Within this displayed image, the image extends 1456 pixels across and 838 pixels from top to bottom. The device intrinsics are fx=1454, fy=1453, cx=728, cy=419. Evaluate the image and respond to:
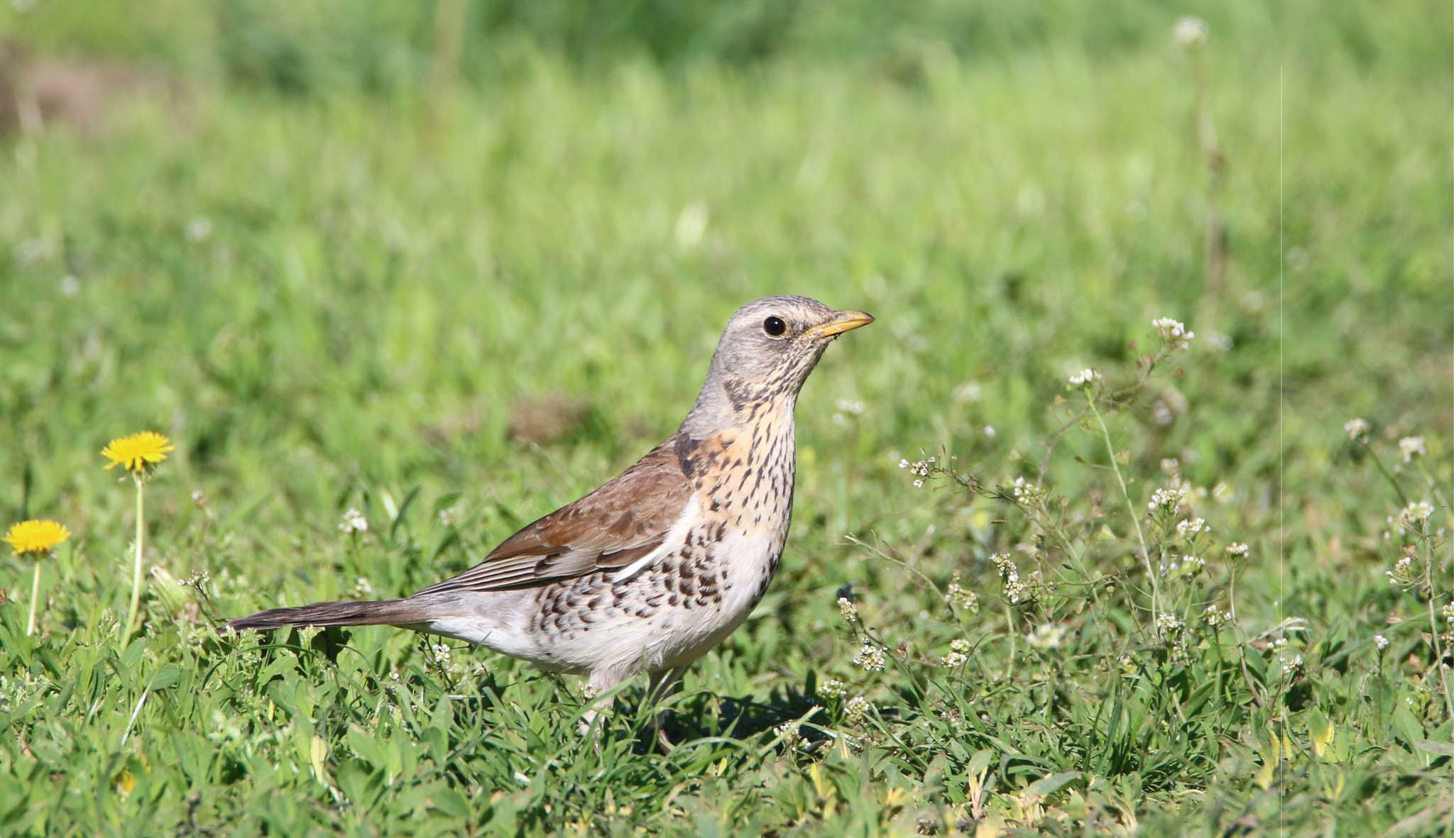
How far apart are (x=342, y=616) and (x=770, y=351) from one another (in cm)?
134

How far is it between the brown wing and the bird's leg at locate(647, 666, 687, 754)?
0.35 meters

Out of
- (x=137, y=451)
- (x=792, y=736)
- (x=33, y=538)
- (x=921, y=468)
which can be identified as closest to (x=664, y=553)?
(x=792, y=736)

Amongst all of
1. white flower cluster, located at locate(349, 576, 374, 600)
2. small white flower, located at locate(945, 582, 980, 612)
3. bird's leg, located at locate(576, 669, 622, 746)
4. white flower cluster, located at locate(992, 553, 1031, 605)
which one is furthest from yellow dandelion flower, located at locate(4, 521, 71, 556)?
white flower cluster, located at locate(992, 553, 1031, 605)

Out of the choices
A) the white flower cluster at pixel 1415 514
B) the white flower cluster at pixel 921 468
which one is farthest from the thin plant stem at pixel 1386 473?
the white flower cluster at pixel 921 468

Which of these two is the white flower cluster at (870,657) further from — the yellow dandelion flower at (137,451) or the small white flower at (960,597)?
the yellow dandelion flower at (137,451)

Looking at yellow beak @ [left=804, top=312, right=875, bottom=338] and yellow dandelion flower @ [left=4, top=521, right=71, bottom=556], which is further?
yellow beak @ [left=804, top=312, right=875, bottom=338]

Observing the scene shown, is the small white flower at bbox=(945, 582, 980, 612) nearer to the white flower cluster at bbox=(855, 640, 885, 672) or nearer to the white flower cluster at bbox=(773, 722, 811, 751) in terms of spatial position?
the white flower cluster at bbox=(855, 640, 885, 672)

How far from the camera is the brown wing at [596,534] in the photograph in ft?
12.8

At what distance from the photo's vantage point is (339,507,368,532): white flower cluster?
14.9ft

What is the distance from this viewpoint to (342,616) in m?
3.79

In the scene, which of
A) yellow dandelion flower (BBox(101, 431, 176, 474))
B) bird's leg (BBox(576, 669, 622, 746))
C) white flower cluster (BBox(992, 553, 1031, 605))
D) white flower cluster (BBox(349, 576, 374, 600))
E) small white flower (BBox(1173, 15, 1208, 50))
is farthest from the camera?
small white flower (BBox(1173, 15, 1208, 50))

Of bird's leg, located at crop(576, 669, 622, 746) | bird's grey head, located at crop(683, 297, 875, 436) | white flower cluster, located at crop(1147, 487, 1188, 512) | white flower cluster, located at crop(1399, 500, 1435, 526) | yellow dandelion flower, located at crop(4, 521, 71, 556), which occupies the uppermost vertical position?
bird's grey head, located at crop(683, 297, 875, 436)

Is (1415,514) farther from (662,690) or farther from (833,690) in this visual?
(662,690)

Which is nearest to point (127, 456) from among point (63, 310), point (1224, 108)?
point (63, 310)
